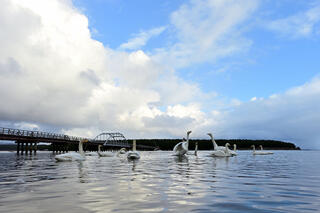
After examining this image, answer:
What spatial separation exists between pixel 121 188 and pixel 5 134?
1921 inches

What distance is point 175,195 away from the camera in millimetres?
8438

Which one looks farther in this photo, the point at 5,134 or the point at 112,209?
the point at 5,134

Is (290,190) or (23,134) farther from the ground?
(23,134)

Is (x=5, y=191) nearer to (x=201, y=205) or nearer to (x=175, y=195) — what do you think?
(x=175, y=195)

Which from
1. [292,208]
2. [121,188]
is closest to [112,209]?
[121,188]

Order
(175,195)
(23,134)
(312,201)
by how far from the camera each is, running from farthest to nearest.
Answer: (23,134), (175,195), (312,201)

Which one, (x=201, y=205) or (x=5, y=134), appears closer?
(x=201, y=205)

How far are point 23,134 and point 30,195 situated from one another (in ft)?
181

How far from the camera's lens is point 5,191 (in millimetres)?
9273

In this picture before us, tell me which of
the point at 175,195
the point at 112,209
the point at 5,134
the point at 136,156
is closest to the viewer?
the point at 112,209

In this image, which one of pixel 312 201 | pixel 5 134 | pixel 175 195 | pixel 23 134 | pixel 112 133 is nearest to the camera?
pixel 312 201

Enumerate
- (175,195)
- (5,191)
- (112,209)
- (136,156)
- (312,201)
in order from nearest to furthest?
(112,209), (312,201), (175,195), (5,191), (136,156)

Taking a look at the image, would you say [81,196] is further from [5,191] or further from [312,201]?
[312,201]

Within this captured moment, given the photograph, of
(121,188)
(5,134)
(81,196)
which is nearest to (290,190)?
(121,188)
